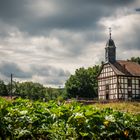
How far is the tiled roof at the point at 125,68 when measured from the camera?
71381 millimetres

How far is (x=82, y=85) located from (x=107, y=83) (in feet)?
85.4

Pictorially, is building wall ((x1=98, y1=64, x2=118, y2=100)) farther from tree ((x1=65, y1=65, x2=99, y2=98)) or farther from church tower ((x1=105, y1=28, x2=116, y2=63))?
tree ((x1=65, y1=65, x2=99, y2=98))

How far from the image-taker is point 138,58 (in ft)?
352

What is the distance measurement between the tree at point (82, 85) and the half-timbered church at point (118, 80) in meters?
21.1

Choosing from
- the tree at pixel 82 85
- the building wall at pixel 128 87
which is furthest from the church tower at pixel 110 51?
the tree at pixel 82 85

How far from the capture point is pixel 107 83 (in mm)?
72750

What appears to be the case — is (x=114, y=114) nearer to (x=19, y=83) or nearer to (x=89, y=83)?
(x=89, y=83)

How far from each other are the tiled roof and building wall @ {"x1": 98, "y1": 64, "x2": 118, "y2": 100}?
40.6 inches

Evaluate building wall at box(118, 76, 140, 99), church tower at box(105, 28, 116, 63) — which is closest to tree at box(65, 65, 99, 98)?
church tower at box(105, 28, 116, 63)

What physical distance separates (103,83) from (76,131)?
70.1 meters

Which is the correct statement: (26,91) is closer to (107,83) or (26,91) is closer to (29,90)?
(29,90)

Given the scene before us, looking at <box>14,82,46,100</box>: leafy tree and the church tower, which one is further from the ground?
the church tower

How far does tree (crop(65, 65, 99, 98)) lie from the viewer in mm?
97312

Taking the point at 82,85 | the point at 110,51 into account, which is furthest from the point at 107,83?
the point at 82,85
